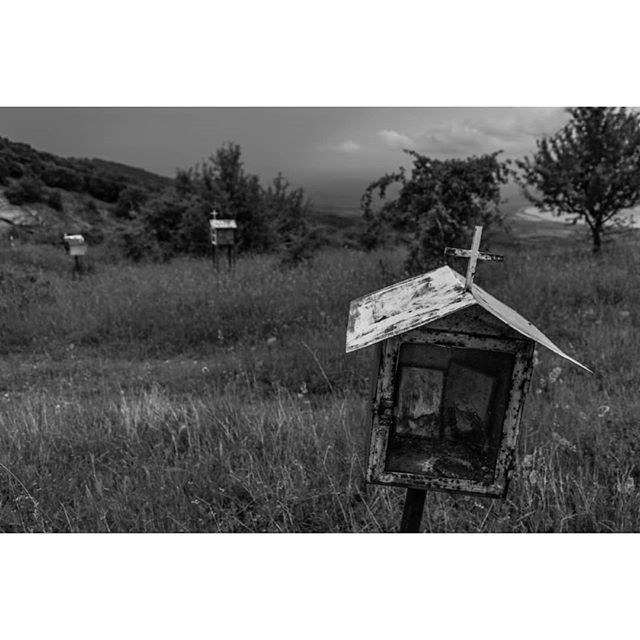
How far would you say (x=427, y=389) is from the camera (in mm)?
1807

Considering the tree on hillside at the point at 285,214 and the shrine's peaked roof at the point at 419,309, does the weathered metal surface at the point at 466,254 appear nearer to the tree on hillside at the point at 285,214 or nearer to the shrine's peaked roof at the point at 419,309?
the shrine's peaked roof at the point at 419,309

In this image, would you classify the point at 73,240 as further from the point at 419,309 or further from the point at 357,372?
the point at 419,309

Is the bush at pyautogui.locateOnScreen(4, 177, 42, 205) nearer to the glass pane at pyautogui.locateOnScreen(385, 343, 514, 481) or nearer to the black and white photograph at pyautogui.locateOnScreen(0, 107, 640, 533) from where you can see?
the black and white photograph at pyautogui.locateOnScreen(0, 107, 640, 533)

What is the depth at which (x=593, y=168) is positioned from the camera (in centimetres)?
1113

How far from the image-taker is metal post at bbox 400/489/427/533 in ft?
6.84

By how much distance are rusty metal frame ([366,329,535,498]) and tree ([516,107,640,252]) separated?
34.5ft

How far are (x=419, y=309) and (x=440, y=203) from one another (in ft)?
21.5

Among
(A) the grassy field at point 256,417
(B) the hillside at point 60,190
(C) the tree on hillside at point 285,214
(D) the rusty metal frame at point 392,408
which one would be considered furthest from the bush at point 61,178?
(D) the rusty metal frame at point 392,408

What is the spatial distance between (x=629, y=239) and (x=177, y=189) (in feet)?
42.5

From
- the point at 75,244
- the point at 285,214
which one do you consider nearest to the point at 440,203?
the point at 75,244

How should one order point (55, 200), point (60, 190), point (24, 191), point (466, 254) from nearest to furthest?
point (466, 254) < point (24, 191) < point (55, 200) < point (60, 190)

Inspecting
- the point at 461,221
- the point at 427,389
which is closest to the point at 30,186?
the point at 461,221

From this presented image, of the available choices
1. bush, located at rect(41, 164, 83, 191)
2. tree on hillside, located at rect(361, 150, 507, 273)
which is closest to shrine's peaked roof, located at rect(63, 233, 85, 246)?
tree on hillside, located at rect(361, 150, 507, 273)

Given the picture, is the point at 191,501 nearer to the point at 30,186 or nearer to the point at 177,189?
the point at 177,189
